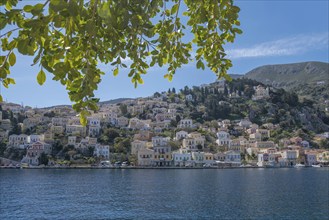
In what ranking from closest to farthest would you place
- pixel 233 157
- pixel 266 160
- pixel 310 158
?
1. pixel 233 157
2. pixel 266 160
3. pixel 310 158

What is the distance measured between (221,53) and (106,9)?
1.79m

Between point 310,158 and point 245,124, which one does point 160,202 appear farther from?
point 245,124

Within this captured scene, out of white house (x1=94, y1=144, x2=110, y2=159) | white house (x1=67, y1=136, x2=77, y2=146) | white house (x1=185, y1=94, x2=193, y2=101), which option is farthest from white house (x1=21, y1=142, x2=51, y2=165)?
white house (x1=185, y1=94, x2=193, y2=101)

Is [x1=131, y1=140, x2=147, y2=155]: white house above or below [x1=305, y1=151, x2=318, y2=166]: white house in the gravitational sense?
above

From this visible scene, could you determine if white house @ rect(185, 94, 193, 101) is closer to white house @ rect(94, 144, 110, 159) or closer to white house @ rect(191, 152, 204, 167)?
white house @ rect(191, 152, 204, 167)

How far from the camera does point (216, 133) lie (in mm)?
88000

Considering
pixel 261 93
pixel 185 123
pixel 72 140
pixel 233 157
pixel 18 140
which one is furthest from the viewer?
pixel 261 93

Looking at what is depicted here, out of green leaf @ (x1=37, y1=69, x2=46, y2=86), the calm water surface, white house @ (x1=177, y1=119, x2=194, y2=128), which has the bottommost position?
the calm water surface

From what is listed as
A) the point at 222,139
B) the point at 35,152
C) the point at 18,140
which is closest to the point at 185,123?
the point at 222,139

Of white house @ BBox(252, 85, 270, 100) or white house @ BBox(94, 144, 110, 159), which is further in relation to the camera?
white house @ BBox(252, 85, 270, 100)

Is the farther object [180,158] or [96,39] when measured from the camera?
[180,158]

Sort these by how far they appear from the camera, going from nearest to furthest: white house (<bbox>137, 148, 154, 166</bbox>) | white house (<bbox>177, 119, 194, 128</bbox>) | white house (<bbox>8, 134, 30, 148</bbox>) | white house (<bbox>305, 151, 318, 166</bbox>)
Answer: white house (<bbox>137, 148, 154, 166</bbox>) < white house (<bbox>8, 134, 30, 148</bbox>) < white house (<bbox>305, 151, 318, 166</bbox>) < white house (<bbox>177, 119, 194, 128</bbox>)

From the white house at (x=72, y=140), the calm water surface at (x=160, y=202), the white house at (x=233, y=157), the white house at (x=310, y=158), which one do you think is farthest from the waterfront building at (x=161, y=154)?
the calm water surface at (x=160, y=202)

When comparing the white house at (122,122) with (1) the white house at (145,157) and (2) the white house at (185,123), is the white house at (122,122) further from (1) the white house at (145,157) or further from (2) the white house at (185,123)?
(1) the white house at (145,157)
